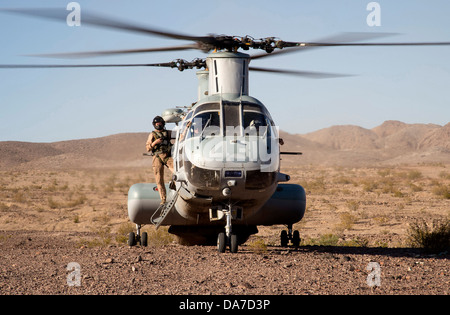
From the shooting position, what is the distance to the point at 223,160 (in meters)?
10.4

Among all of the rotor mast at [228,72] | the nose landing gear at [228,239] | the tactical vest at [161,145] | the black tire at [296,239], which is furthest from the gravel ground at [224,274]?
the rotor mast at [228,72]

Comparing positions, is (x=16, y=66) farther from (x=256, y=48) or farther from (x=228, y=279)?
(x=228, y=279)

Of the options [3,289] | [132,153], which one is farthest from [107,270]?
[132,153]

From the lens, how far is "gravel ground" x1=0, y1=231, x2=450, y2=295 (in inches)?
303

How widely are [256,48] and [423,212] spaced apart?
16887 millimetres

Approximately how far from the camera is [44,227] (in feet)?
81.1

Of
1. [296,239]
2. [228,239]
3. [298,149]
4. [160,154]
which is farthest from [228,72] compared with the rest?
[298,149]

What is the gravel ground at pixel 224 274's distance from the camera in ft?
25.3

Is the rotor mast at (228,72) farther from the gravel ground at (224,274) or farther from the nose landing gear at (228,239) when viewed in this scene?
the gravel ground at (224,274)

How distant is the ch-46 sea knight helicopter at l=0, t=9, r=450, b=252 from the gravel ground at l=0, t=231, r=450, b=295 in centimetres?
115

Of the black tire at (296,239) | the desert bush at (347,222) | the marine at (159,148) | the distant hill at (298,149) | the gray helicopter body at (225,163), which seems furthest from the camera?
the distant hill at (298,149)

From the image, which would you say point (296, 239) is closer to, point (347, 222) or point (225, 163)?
point (225, 163)

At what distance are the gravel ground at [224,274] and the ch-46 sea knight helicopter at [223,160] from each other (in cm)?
115

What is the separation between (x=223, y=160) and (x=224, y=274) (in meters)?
2.36
